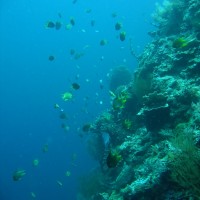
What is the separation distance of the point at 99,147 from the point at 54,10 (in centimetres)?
18862

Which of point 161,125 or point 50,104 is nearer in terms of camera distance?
point 161,125

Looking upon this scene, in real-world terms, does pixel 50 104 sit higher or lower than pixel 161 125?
higher

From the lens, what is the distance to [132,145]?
927 cm

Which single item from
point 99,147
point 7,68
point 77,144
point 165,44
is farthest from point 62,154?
point 7,68

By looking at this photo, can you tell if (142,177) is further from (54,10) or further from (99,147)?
(54,10)

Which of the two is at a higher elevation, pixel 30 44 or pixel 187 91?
pixel 30 44

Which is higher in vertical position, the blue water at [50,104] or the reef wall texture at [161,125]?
the blue water at [50,104]

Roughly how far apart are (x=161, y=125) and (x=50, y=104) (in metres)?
101

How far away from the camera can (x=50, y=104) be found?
108m

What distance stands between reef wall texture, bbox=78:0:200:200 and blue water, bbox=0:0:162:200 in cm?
457

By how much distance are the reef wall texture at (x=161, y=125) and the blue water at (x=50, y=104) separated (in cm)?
457

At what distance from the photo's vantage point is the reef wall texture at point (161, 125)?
5743 mm

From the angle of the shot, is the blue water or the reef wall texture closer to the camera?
the reef wall texture

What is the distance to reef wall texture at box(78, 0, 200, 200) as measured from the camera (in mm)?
5743
